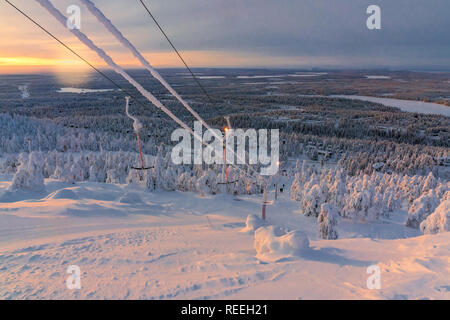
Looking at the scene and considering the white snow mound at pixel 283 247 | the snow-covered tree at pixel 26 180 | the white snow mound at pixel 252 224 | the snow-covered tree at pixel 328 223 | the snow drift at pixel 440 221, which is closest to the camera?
the white snow mound at pixel 283 247

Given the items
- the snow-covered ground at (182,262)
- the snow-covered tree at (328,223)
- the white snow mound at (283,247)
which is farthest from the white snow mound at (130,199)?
the snow-covered tree at (328,223)

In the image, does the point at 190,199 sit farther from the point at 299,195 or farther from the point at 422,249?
the point at 422,249

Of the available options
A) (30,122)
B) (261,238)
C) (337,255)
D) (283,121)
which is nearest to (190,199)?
(261,238)

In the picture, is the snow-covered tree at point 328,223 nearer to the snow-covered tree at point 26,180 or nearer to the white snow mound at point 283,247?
the white snow mound at point 283,247

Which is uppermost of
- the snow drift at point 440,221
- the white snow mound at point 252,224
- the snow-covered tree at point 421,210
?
the white snow mound at point 252,224

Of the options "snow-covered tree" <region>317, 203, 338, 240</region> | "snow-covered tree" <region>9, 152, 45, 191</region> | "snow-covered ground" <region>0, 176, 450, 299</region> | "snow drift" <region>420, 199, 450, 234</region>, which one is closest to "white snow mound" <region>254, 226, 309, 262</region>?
"snow-covered ground" <region>0, 176, 450, 299</region>

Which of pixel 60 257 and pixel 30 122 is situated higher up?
pixel 30 122

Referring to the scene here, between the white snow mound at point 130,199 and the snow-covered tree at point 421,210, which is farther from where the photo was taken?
the snow-covered tree at point 421,210

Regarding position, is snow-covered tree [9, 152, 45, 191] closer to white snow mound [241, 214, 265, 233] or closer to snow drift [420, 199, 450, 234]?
white snow mound [241, 214, 265, 233]
